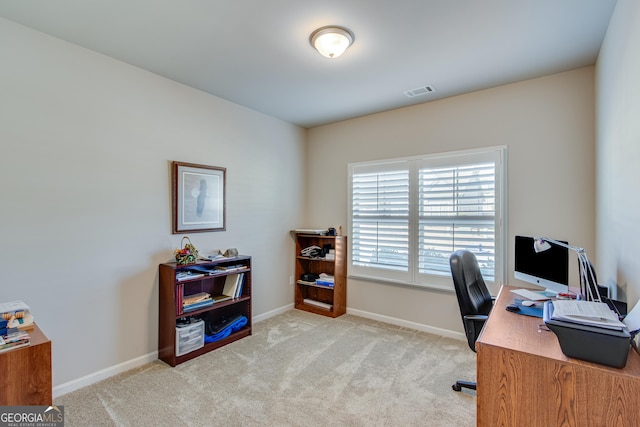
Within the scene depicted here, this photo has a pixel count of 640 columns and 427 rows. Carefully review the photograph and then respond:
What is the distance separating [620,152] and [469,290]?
124cm

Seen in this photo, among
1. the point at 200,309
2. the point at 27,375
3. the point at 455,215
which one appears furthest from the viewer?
the point at 455,215

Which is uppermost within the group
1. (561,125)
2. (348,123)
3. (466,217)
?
(348,123)

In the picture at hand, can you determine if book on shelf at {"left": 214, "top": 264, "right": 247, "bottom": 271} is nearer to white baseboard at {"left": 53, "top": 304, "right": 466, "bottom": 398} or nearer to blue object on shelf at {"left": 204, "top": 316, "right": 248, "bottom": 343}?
blue object on shelf at {"left": 204, "top": 316, "right": 248, "bottom": 343}

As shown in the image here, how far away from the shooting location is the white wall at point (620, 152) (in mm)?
1488

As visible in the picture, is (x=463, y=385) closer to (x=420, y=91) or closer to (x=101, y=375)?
(x=420, y=91)

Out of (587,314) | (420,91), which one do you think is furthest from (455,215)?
(587,314)

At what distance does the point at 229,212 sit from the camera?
3.52 meters

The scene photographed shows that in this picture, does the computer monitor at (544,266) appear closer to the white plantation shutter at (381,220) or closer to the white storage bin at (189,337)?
the white plantation shutter at (381,220)

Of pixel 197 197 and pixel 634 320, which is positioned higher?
pixel 197 197

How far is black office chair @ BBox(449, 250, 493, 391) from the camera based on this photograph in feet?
6.94

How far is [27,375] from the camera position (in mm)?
1562

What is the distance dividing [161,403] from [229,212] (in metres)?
1.92

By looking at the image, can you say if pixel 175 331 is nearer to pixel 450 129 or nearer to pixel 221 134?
pixel 221 134

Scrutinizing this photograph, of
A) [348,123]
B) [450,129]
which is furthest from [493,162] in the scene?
[348,123]
